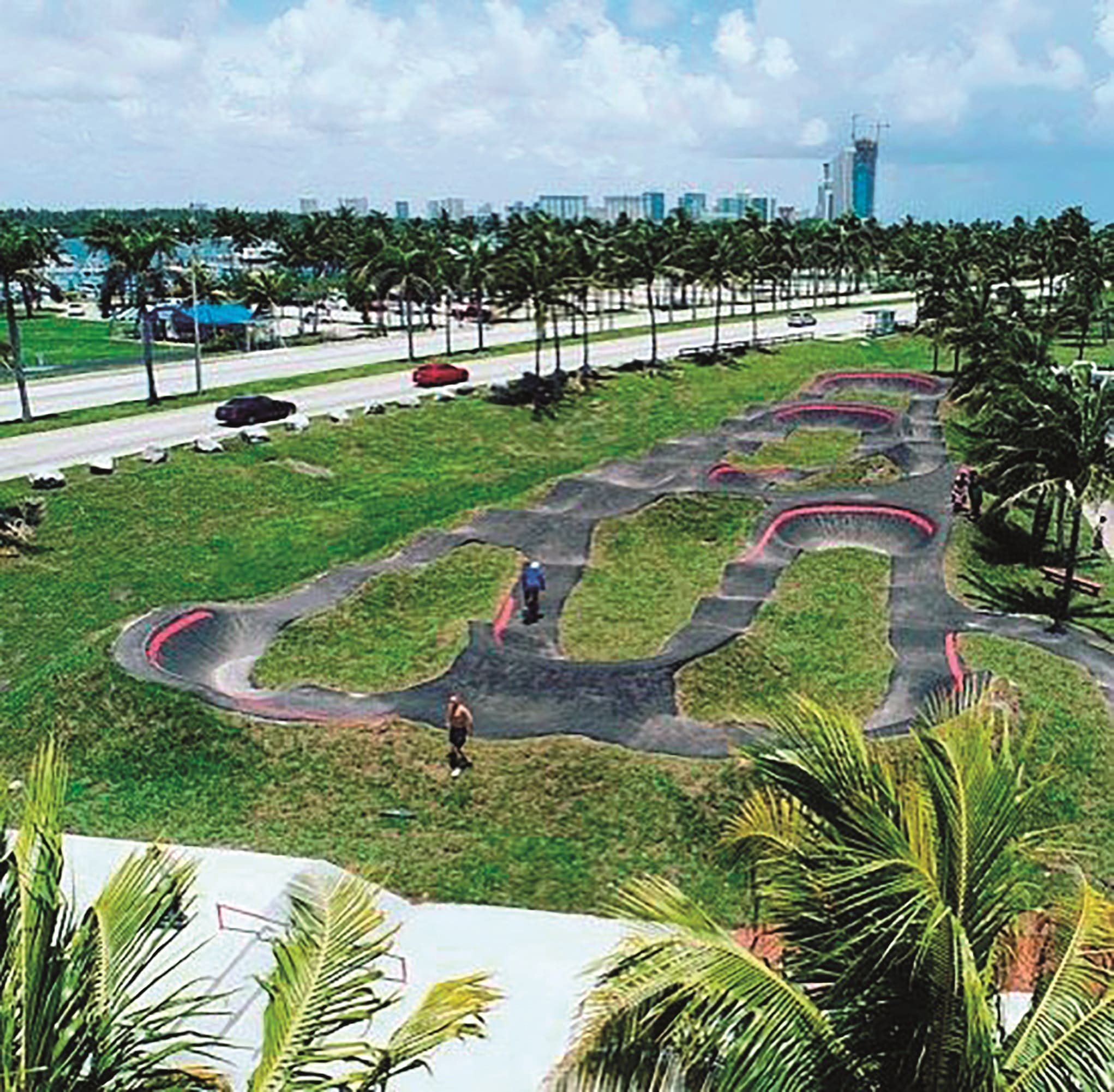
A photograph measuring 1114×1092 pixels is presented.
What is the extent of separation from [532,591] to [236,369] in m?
48.3

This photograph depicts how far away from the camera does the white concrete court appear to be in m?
14.0

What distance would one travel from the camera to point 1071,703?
24375 mm

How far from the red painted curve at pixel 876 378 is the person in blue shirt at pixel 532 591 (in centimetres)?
3956

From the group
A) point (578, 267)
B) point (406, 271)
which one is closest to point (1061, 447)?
point (578, 267)

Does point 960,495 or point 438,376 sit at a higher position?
point 438,376

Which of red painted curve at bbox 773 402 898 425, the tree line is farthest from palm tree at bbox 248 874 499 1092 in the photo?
red painted curve at bbox 773 402 898 425

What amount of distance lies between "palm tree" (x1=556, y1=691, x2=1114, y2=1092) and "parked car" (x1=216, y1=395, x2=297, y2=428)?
1925 inches

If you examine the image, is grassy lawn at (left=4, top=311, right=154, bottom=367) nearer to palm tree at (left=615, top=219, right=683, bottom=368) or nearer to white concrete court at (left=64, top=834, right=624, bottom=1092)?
palm tree at (left=615, top=219, right=683, bottom=368)

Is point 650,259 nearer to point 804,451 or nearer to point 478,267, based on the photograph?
point 478,267

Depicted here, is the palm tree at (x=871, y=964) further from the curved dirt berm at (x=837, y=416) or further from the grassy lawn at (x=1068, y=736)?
the curved dirt berm at (x=837, y=416)

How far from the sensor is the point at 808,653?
91.2ft

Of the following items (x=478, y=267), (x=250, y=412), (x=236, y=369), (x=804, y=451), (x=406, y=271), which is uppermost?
(x=478, y=267)

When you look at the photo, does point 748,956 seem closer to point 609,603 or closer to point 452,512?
point 609,603

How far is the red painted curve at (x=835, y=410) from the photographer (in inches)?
2290
